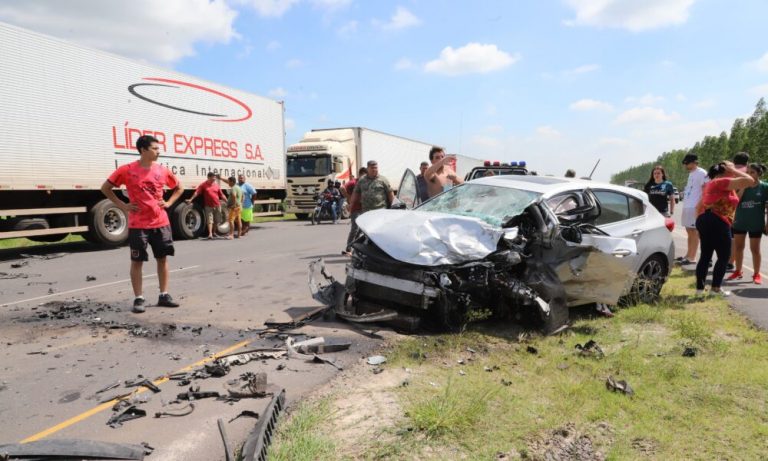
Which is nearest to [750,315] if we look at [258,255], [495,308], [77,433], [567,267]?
[567,267]

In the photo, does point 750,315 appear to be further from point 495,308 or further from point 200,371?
point 200,371

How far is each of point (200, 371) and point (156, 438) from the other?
91cm

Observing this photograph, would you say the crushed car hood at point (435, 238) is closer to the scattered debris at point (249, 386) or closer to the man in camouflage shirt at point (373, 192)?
the scattered debris at point (249, 386)

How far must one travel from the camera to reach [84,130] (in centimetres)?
1034

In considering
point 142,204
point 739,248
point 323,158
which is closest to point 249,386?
point 142,204

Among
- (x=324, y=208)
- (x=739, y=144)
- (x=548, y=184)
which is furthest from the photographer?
(x=739, y=144)

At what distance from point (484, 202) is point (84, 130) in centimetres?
906

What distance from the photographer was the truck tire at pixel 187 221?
41.7 ft

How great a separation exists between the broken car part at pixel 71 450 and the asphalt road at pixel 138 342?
0.40 feet

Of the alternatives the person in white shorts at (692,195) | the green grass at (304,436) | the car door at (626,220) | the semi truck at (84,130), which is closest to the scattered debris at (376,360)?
the green grass at (304,436)

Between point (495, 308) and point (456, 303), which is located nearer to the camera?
point (456, 303)

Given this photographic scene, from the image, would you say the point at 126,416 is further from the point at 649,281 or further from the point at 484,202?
the point at 649,281

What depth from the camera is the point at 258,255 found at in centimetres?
962

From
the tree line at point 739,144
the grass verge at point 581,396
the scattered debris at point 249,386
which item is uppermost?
the tree line at point 739,144
